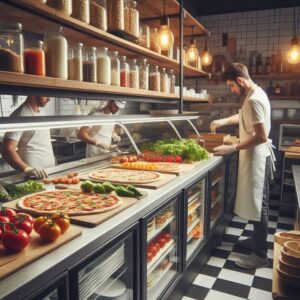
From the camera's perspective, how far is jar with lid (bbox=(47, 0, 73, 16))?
87.8 inches

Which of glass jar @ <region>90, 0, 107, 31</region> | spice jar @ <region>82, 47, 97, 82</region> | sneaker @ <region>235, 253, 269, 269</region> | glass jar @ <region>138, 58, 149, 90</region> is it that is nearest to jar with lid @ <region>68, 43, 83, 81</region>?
spice jar @ <region>82, 47, 97, 82</region>

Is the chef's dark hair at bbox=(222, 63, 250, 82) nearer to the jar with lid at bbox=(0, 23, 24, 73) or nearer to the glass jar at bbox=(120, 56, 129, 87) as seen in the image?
the glass jar at bbox=(120, 56, 129, 87)

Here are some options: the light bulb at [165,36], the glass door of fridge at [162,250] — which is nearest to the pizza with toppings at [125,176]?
the glass door of fridge at [162,250]

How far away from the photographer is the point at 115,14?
289 cm

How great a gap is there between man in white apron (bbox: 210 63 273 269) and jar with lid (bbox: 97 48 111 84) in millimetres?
1761

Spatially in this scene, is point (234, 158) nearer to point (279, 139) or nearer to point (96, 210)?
point (279, 139)

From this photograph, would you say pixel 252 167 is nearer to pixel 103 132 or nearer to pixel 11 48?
pixel 103 132

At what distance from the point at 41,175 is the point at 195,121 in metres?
3.50

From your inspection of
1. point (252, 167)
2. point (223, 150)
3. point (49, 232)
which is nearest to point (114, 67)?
point (49, 232)

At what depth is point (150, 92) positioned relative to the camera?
3.62 metres

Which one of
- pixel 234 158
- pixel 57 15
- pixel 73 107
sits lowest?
pixel 234 158

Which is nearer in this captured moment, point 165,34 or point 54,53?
point 54,53

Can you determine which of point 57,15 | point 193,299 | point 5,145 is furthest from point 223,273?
point 57,15

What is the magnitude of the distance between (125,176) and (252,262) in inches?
75.7
